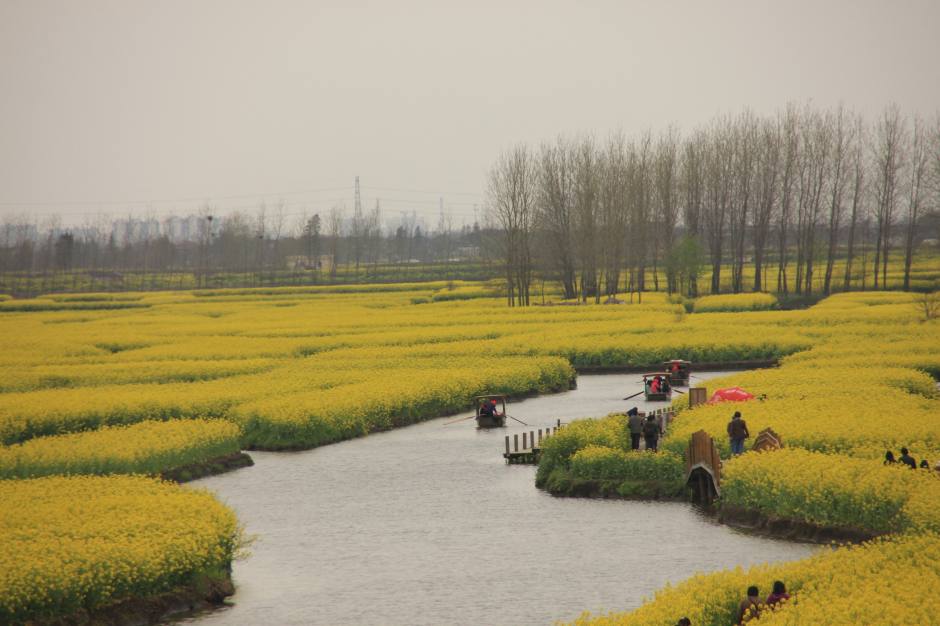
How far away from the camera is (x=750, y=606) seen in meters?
19.8

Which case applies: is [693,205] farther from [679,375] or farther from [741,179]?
[679,375]

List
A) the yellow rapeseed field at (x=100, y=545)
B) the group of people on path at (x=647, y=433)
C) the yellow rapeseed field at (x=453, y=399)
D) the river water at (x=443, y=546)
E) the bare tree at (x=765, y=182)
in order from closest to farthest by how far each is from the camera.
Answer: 1. the yellow rapeseed field at (x=100, y=545)
2. the yellow rapeseed field at (x=453, y=399)
3. the river water at (x=443, y=546)
4. the group of people on path at (x=647, y=433)
5. the bare tree at (x=765, y=182)

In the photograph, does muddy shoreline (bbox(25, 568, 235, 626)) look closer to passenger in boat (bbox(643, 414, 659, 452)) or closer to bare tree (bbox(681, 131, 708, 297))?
passenger in boat (bbox(643, 414, 659, 452))

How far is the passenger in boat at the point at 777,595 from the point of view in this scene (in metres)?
19.7

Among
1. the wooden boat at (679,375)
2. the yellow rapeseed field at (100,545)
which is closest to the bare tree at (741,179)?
the wooden boat at (679,375)

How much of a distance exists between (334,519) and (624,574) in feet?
34.6

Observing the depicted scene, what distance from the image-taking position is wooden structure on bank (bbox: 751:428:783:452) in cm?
3362

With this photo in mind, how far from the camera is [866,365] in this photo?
195ft

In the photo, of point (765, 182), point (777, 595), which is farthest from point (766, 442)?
point (765, 182)

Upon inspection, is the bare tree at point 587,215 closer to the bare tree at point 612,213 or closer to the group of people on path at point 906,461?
the bare tree at point 612,213

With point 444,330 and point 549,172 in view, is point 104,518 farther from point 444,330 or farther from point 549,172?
point 549,172

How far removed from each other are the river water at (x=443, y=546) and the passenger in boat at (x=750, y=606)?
16.2ft

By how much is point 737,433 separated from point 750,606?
586 inches

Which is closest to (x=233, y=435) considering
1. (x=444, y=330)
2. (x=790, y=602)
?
(x=790, y=602)
